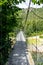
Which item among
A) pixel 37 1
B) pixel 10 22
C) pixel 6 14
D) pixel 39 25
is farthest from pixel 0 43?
pixel 37 1

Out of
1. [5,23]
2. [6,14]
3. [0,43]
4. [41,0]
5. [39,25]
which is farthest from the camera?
[39,25]

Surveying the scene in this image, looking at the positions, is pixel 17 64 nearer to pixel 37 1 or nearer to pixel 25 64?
pixel 25 64

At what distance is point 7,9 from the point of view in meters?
7.26

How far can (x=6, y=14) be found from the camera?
23.5ft

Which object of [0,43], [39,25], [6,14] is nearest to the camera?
[0,43]

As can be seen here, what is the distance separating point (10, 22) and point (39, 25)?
4.78ft

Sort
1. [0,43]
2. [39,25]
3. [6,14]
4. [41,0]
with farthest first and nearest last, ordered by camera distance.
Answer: [39,25], [6,14], [0,43], [41,0]

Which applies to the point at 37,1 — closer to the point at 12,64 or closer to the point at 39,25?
the point at 12,64

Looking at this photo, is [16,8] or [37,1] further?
[16,8]

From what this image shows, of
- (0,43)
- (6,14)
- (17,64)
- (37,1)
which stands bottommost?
(17,64)

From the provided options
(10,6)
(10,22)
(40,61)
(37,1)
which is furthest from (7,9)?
(37,1)

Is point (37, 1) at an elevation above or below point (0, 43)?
above

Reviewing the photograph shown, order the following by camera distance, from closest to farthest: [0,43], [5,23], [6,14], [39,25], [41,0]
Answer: [41,0] → [0,43] → [6,14] → [5,23] → [39,25]

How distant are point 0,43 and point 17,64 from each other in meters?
1.67
